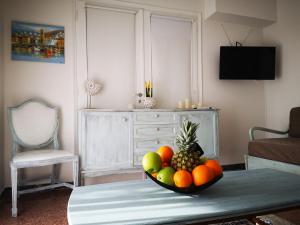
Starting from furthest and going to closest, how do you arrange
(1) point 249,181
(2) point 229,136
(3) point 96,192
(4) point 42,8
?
(2) point 229,136
(4) point 42,8
(1) point 249,181
(3) point 96,192

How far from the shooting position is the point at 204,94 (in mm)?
3227

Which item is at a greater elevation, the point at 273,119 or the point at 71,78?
the point at 71,78

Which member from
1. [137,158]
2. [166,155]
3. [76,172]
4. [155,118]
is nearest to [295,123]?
[155,118]

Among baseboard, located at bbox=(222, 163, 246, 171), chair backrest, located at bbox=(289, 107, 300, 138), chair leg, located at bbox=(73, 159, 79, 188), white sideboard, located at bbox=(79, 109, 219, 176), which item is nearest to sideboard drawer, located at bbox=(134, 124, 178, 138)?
white sideboard, located at bbox=(79, 109, 219, 176)

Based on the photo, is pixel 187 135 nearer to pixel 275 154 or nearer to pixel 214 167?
pixel 214 167

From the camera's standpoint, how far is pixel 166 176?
36.7 inches

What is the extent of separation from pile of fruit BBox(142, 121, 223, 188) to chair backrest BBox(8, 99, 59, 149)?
1739mm

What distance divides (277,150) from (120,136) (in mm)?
1668

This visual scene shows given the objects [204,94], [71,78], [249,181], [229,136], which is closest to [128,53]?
[71,78]

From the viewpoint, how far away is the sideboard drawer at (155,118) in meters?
2.39

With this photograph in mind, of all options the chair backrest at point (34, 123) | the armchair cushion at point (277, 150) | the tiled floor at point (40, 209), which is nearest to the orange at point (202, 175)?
the tiled floor at point (40, 209)

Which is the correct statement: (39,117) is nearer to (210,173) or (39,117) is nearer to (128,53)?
(128,53)

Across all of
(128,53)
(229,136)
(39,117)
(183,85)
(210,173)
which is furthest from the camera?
(229,136)

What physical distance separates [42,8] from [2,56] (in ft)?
2.40
